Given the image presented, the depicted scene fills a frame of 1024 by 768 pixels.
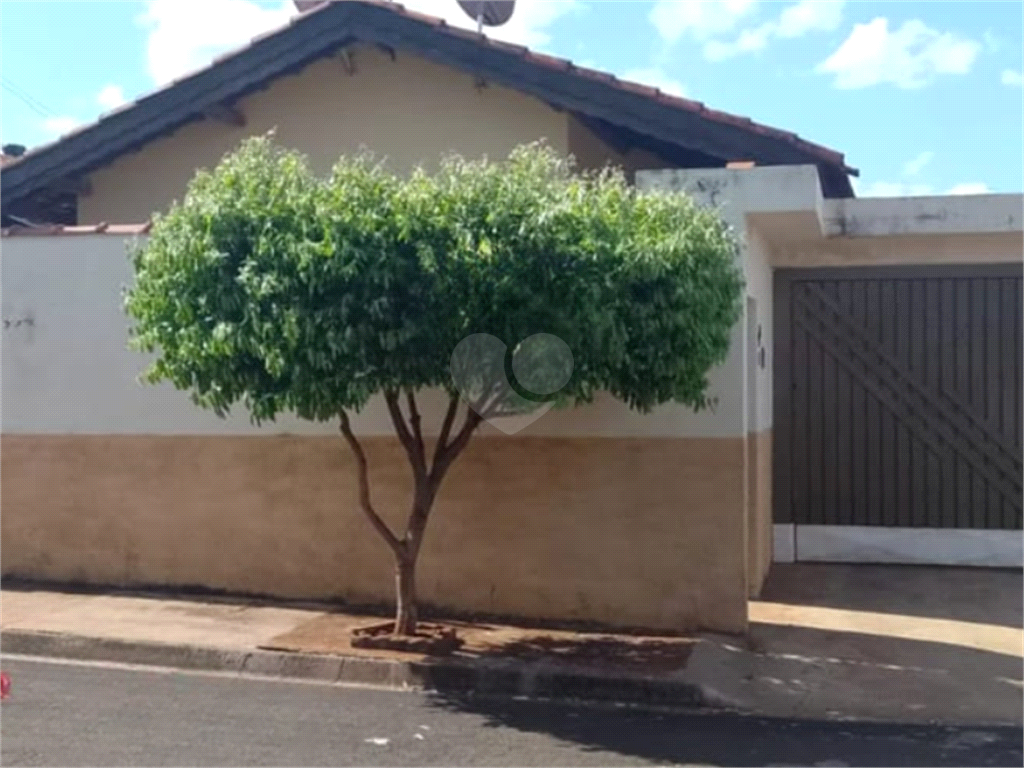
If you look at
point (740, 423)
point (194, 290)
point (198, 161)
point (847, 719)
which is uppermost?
point (198, 161)

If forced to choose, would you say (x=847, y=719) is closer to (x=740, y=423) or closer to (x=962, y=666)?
(x=962, y=666)

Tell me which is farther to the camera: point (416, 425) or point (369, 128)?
point (369, 128)

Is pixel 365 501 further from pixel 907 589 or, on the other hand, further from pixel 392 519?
pixel 907 589

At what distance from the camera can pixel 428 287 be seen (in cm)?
820

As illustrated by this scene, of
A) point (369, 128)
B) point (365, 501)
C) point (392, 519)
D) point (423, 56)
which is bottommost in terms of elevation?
point (392, 519)

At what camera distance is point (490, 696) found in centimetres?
834

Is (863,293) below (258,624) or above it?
above

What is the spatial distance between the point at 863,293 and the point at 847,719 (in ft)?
20.5

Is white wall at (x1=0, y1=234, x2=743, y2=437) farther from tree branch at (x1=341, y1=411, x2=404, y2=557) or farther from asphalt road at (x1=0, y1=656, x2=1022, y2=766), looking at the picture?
asphalt road at (x1=0, y1=656, x2=1022, y2=766)

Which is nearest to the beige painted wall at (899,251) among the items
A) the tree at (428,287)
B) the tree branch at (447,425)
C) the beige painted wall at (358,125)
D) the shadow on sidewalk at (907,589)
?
the beige painted wall at (358,125)

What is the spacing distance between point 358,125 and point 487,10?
1.64m

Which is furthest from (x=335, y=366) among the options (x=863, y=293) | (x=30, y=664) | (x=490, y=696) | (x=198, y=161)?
(x=863, y=293)

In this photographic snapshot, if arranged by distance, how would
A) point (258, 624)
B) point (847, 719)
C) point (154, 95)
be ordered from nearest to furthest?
point (847, 719) → point (258, 624) → point (154, 95)

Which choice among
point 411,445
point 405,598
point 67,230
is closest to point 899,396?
point 411,445
